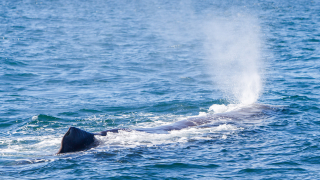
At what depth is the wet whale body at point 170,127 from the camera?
12.0 m

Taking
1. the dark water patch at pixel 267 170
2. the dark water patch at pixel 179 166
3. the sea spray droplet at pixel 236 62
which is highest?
the sea spray droplet at pixel 236 62

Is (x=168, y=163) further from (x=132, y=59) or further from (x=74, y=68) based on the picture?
(x=132, y=59)

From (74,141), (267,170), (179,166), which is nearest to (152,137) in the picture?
(179,166)

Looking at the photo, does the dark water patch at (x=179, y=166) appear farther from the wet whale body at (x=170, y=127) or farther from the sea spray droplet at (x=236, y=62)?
the sea spray droplet at (x=236, y=62)

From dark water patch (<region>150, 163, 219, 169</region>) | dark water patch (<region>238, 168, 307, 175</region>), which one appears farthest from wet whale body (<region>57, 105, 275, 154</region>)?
dark water patch (<region>238, 168, 307, 175</region>)

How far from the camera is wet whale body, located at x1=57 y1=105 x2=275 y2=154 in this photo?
1200 centimetres

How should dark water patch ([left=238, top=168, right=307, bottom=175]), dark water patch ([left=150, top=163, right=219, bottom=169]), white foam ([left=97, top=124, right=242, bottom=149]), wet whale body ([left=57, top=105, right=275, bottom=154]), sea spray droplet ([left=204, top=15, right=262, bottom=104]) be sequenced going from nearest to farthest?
dark water patch ([left=238, top=168, right=307, bottom=175]) → dark water patch ([left=150, top=163, right=219, bottom=169]) → wet whale body ([left=57, top=105, right=275, bottom=154]) → white foam ([left=97, top=124, right=242, bottom=149]) → sea spray droplet ([left=204, top=15, right=262, bottom=104])

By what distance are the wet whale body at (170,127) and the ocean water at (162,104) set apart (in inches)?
5.2

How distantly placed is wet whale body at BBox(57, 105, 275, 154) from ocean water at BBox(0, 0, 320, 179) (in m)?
0.13

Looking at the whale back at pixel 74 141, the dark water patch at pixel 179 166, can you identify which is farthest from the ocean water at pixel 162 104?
the whale back at pixel 74 141

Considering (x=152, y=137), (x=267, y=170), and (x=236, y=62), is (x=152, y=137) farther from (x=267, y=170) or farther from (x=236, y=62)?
(x=236, y=62)

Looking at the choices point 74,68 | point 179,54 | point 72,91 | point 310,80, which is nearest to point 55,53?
point 74,68

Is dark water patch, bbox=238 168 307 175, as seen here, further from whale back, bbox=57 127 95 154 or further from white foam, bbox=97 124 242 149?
whale back, bbox=57 127 95 154

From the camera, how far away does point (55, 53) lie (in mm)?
34562
